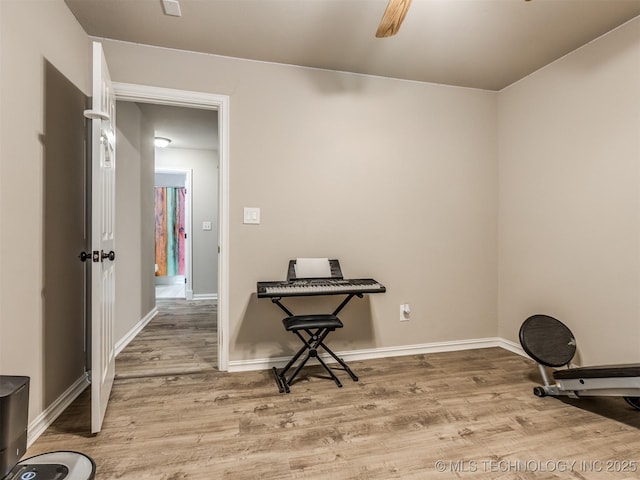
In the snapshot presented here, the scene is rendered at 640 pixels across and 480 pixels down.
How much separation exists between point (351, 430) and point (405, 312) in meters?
1.40

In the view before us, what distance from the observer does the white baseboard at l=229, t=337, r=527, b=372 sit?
105 inches

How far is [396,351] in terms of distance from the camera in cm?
301

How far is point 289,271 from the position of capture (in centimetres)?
267

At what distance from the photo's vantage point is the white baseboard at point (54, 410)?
5.63ft

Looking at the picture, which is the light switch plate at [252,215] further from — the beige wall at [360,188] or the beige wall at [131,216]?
the beige wall at [131,216]

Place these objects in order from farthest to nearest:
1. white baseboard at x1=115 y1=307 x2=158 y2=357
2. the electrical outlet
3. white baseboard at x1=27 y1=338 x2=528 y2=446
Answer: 1. white baseboard at x1=115 y1=307 x2=158 y2=357
2. the electrical outlet
3. white baseboard at x1=27 y1=338 x2=528 y2=446

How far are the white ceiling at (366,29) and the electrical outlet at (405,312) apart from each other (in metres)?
2.11

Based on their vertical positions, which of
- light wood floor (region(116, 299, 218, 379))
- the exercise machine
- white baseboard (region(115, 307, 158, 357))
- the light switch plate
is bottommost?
light wood floor (region(116, 299, 218, 379))

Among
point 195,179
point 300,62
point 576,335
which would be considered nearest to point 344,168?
point 300,62

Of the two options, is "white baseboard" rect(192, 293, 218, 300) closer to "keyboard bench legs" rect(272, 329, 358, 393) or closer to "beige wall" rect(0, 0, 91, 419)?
"keyboard bench legs" rect(272, 329, 358, 393)

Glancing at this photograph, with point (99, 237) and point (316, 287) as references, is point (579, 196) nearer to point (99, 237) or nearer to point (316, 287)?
point (316, 287)

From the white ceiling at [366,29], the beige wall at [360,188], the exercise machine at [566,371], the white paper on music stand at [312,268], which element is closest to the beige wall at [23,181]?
the white ceiling at [366,29]

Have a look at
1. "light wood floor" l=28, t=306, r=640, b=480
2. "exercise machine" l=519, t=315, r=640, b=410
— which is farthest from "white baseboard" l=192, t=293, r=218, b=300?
"exercise machine" l=519, t=315, r=640, b=410

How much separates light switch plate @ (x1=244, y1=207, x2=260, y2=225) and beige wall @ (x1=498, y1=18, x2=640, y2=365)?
2408 mm
